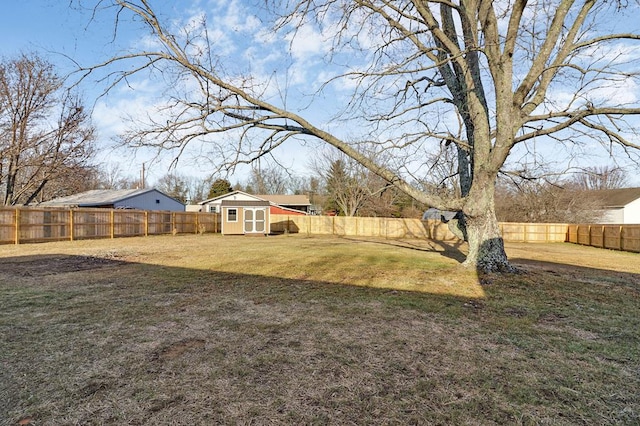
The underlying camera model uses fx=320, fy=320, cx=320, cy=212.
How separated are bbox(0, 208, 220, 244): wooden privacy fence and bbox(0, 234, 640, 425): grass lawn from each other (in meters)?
10.7

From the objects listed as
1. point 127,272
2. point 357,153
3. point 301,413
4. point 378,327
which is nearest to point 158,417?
point 301,413

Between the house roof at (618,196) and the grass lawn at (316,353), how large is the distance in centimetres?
3098

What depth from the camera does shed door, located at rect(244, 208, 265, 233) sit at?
73.7ft

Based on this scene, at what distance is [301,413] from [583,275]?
29.2 ft

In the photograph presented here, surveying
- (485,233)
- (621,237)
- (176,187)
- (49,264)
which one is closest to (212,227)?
(49,264)

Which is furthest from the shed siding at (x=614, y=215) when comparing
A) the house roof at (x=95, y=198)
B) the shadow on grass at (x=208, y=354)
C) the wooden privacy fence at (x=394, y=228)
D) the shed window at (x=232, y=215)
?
the house roof at (x=95, y=198)

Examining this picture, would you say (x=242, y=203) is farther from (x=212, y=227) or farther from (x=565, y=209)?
(x=565, y=209)

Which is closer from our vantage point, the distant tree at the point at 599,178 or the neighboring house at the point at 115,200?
the distant tree at the point at 599,178

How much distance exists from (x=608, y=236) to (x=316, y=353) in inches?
884

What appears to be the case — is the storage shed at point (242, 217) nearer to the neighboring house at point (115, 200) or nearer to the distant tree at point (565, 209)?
the neighboring house at point (115, 200)

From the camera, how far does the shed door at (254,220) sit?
73.7 feet

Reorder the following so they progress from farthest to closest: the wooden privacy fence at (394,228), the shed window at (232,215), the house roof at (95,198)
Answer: the house roof at (95,198) < the wooden privacy fence at (394,228) < the shed window at (232,215)

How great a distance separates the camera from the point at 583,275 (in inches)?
314

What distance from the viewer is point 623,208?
28.8m
